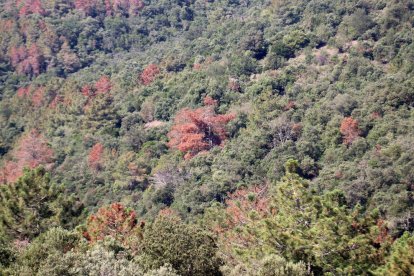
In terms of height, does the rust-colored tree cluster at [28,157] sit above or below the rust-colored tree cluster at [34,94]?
above

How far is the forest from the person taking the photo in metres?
21.9

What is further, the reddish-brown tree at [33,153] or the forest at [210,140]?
the reddish-brown tree at [33,153]

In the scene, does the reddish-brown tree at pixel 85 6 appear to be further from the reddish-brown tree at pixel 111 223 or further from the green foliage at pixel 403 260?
the green foliage at pixel 403 260

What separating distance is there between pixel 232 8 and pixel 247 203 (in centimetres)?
7921

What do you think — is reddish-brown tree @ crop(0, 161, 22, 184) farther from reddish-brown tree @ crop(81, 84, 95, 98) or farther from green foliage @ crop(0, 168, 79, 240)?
green foliage @ crop(0, 168, 79, 240)

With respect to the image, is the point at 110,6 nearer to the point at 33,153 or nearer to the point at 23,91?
the point at 23,91

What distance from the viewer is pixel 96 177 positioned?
64.3 meters

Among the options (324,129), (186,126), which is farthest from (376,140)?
(186,126)

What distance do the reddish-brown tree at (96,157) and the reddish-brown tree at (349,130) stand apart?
98.7 feet

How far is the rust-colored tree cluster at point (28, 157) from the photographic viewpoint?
69125 mm

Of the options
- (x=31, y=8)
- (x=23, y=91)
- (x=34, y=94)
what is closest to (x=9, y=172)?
(x=34, y=94)

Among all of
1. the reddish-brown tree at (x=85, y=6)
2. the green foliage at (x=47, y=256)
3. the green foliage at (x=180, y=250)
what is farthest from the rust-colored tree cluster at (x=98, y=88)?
the green foliage at (x=180, y=250)

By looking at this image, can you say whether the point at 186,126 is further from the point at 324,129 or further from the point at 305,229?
the point at 305,229

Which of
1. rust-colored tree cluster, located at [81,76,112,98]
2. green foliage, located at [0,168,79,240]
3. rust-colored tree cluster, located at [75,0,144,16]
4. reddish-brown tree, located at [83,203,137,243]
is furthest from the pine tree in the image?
rust-colored tree cluster, located at [75,0,144,16]
